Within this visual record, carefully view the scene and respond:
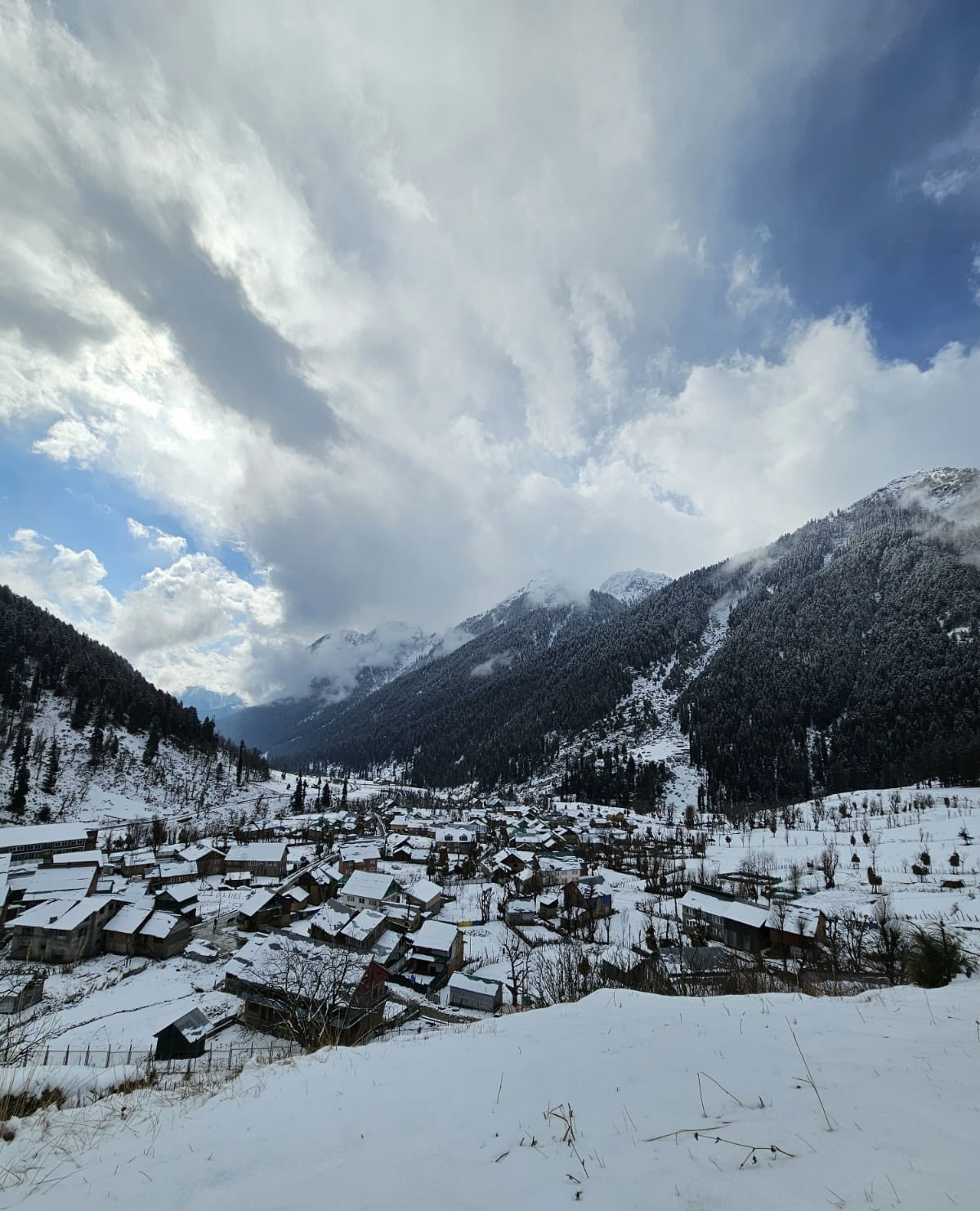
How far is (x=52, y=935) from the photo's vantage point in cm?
3506

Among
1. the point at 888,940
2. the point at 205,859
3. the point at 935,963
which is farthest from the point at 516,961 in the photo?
the point at 205,859

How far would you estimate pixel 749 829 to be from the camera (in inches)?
3757

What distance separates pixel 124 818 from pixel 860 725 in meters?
182

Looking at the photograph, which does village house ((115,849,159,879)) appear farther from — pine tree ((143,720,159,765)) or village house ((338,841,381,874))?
pine tree ((143,720,159,765))

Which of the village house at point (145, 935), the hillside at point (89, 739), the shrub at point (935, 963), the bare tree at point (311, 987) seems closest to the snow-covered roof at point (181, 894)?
the village house at point (145, 935)

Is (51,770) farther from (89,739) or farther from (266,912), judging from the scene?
(266,912)

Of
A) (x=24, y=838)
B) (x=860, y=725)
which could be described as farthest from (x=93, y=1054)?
(x=860, y=725)

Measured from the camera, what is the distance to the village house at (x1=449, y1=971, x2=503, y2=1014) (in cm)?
2844

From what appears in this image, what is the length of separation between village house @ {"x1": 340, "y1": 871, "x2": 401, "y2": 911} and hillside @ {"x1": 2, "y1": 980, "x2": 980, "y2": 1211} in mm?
45680

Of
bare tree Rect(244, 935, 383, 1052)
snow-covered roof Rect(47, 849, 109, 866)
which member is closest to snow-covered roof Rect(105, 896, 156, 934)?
bare tree Rect(244, 935, 383, 1052)

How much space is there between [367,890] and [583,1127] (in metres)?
51.3

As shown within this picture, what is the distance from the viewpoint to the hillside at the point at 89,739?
3585 inches

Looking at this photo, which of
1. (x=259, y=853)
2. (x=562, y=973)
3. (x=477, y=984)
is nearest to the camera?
(x=562, y=973)

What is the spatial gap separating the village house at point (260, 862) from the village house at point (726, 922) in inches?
1852
